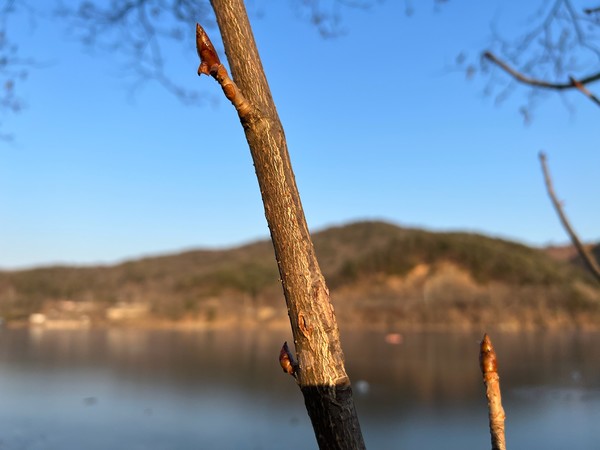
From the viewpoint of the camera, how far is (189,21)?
4.07ft

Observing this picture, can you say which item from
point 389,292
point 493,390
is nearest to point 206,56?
point 493,390

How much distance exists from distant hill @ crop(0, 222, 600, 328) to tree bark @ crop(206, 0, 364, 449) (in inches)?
474

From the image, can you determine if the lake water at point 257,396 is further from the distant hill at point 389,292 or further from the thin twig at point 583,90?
the thin twig at point 583,90

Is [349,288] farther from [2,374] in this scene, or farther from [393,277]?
[2,374]

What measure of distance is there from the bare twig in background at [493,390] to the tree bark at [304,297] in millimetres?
152

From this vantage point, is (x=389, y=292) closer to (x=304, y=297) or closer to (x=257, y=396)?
(x=257, y=396)

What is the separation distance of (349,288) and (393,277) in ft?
4.53

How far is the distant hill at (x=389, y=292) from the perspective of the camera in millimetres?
15094

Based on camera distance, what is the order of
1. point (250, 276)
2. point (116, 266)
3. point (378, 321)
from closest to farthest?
point (378, 321), point (250, 276), point (116, 266)

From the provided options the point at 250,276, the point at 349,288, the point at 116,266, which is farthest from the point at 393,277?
the point at 116,266

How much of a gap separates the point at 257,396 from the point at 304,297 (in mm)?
6373

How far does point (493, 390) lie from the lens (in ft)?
1.30

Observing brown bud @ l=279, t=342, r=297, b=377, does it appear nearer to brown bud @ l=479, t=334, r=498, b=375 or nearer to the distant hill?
brown bud @ l=479, t=334, r=498, b=375

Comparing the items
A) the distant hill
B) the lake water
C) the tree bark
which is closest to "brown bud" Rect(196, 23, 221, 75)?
the tree bark
